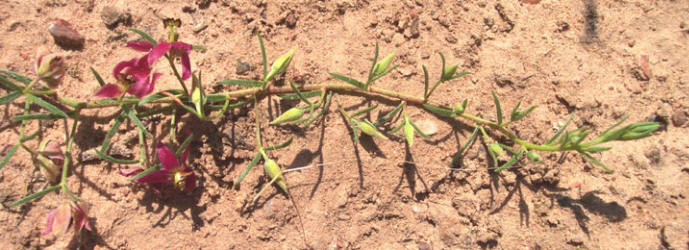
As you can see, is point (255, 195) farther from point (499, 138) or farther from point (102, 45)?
point (499, 138)

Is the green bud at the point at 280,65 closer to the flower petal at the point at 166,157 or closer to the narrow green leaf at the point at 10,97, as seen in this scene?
the flower petal at the point at 166,157

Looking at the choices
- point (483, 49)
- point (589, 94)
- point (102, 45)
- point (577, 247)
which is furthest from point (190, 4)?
point (577, 247)

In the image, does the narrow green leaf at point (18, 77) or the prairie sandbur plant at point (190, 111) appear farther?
the narrow green leaf at point (18, 77)

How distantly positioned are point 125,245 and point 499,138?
2.11m

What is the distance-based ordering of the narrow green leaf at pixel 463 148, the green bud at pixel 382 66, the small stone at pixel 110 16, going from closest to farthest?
the green bud at pixel 382 66 < the narrow green leaf at pixel 463 148 < the small stone at pixel 110 16

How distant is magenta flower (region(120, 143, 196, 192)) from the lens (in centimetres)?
216

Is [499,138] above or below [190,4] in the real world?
below

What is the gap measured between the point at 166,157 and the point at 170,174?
0.11 m

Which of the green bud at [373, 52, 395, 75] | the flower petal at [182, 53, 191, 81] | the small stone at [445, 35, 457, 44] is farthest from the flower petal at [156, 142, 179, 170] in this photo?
the small stone at [445, 35, 457, 44]

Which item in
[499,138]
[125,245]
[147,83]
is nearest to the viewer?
[147,83]

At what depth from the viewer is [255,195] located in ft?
7.59

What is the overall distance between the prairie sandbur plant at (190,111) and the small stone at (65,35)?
254 millimetres

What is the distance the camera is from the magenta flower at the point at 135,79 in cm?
209

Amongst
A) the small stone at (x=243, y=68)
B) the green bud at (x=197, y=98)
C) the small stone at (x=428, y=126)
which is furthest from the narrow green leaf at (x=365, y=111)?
the green bud at (x=197, y=98)
